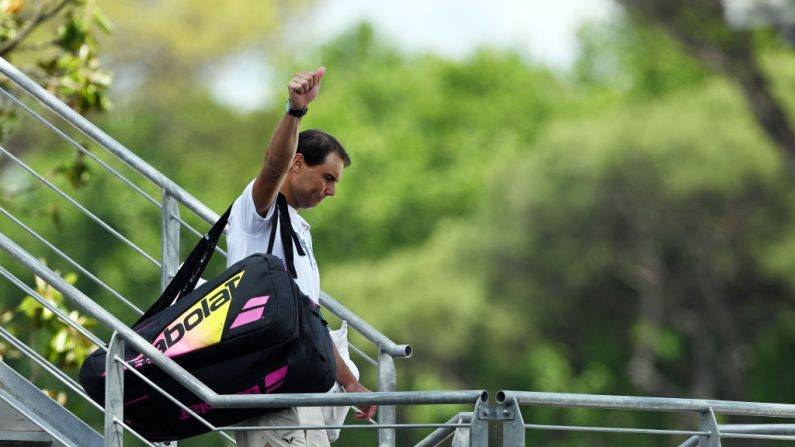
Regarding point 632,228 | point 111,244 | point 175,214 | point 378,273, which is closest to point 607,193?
point 632,228

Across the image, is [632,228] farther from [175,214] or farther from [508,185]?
[175,214]

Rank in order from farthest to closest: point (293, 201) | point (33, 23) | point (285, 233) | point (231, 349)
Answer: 1. point (33, 23)
2. point (293, 201)
3. point (285, 233)
4. point (231, 349)

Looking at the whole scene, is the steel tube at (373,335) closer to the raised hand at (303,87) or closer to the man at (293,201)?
the man at (293,201)

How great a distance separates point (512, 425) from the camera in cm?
424

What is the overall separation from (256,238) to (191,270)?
216 millimetres

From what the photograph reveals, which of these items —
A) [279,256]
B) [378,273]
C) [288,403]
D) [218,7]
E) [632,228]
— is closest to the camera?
[288,403]

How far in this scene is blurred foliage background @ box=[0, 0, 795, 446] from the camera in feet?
112

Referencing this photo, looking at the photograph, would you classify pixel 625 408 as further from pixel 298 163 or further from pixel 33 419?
pixel 33 419

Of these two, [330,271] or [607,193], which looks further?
[330,271]

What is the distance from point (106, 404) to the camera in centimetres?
446

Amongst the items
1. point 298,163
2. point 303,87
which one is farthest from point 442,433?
point 303,87

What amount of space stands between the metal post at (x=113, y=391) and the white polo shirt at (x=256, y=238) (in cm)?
56

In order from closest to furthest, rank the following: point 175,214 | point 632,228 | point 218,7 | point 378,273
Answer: point 175,214 < point 632,228 < point 218,7 < point 378,273

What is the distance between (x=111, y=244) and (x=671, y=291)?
1490cm
